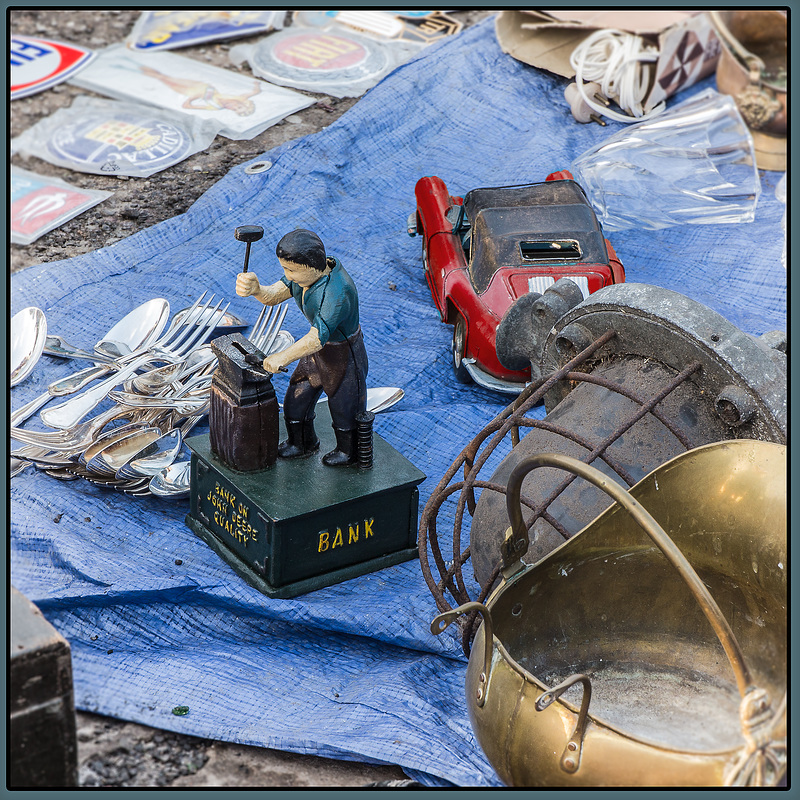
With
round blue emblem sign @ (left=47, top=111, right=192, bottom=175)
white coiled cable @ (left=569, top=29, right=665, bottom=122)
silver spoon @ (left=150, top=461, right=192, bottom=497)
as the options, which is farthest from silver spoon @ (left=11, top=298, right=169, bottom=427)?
white coiled cable @ (left=569, top=29, right=665, bottom=122)

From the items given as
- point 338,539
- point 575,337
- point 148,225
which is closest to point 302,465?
point 338,539

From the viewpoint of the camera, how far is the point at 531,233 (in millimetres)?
4180

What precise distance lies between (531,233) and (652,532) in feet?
8.14

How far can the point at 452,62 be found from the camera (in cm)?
567

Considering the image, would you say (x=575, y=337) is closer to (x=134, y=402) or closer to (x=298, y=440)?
(x=298, y=440)

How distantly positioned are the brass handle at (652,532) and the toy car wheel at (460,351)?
185cm

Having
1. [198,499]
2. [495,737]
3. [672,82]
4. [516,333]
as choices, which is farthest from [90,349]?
[672,82]

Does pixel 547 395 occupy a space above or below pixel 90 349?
above

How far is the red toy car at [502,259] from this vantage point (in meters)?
4.05

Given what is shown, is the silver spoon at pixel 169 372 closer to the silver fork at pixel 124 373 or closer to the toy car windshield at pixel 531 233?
the silver fork at pixel 124 373

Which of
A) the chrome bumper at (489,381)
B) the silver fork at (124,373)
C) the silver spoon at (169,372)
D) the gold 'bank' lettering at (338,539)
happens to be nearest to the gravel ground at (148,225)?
the gold 'bank' lettering at (338,539)

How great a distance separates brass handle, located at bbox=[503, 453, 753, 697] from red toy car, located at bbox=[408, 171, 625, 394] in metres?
1.81

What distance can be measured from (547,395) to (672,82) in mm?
3110

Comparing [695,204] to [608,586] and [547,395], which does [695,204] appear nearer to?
[547,395]
